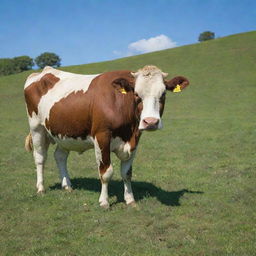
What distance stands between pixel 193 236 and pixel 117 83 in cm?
305

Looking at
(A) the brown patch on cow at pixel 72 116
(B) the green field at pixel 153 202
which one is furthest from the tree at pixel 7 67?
(A) the brown patch on cow at pixel 72 116

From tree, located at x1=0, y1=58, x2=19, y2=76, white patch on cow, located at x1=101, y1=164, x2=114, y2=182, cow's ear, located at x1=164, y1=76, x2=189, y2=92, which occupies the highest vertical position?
cow's ear, located at x1=164, y1=76, x2=189, y2=92

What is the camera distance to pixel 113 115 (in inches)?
288

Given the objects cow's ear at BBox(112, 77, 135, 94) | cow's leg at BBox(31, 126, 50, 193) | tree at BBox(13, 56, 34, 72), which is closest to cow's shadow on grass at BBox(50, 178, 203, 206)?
cow's leg at BBox(31, 126, 50, 193)

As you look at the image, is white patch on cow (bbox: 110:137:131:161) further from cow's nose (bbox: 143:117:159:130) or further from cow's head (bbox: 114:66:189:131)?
cow's nose (bbox: 143:117:159:130)

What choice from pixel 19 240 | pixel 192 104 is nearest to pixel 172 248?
pixel 19 240

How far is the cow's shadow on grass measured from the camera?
823 cm

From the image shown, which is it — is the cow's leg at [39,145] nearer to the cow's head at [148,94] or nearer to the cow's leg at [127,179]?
the cow's leg at [127,179]

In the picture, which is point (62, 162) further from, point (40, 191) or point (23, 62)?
point (23, 62)

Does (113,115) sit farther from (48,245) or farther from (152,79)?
(48,245)

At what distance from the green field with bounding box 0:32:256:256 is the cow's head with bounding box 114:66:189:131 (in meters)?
1.82

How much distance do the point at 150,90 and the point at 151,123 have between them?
666 millimetres

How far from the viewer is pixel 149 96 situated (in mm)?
6648

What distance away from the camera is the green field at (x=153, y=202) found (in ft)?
19.3
